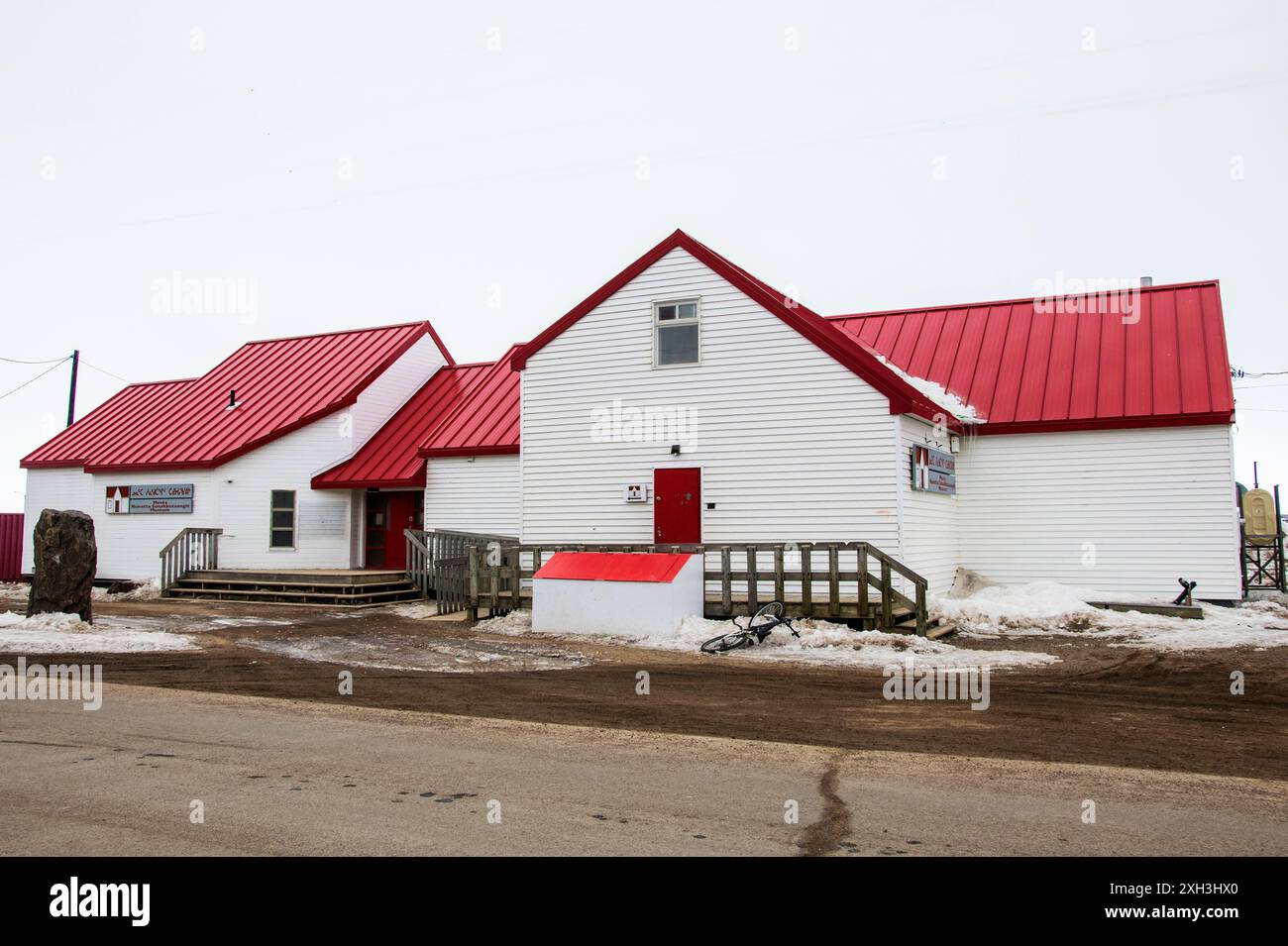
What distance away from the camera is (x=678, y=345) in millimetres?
19766

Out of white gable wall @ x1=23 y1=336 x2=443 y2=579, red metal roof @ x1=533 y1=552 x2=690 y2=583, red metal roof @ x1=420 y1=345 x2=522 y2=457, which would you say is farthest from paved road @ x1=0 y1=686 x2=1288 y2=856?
white gable wall @ x1=23 y1=336 x2=443 y2=579

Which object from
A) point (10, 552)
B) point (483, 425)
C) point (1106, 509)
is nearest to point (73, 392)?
point (10, 552)

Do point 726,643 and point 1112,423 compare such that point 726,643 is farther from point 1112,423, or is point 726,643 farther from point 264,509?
point 264,509

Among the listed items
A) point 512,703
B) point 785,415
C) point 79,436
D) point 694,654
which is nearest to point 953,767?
point 512,703

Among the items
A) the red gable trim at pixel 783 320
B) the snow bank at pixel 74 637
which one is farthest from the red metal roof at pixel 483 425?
the snow bank at pixel 74 637

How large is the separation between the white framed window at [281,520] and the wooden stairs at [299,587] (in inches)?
61.6

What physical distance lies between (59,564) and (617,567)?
9.06m

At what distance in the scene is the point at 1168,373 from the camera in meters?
20.6

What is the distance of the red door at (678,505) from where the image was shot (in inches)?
760

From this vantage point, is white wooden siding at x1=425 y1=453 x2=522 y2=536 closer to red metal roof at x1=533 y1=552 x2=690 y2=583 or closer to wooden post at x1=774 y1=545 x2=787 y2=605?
red metal roof at x1=533 y1=552 x2=690 y2=583

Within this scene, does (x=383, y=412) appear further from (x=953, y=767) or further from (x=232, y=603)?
(x=953, y=767)

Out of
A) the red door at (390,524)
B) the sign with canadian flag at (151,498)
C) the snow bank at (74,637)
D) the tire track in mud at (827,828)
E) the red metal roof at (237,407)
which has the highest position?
the red metal roof at (237,407)

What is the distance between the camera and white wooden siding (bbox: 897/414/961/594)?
59.3ft

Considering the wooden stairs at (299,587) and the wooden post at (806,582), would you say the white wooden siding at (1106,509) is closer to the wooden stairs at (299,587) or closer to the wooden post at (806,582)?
the wooden post at (806,582)
